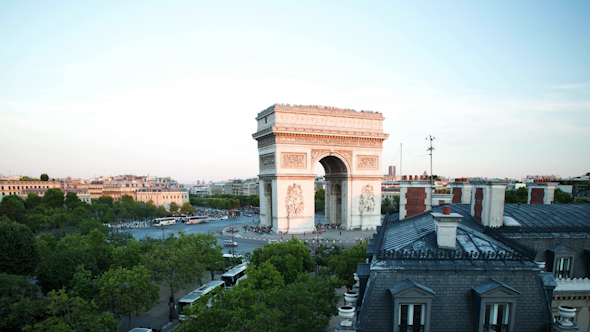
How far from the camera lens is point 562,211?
12117 mm

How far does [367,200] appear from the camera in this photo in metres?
41.2

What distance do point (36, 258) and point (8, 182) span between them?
73249 mm

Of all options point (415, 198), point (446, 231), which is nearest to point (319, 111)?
point (415, 198)

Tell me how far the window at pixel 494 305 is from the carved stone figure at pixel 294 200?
3169 centimetres

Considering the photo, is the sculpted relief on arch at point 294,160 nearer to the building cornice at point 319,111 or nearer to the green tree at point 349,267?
the building cornice at point 319,111

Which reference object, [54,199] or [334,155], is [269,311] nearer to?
[334,155]

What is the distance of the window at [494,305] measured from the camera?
591cm

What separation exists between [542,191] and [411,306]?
14.5 metres

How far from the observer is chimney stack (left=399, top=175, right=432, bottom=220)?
13477 millimetres

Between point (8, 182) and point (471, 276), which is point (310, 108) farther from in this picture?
point (8, 182)

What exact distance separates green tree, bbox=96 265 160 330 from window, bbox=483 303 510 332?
50.7 ft

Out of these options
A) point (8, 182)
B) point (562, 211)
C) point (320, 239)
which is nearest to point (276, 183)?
point (320, 239)

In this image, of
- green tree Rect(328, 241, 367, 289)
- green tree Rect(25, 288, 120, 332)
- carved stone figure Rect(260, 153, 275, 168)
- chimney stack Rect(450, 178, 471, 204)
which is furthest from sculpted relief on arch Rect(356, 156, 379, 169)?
green tree Rect(25, 288, 120, 332)

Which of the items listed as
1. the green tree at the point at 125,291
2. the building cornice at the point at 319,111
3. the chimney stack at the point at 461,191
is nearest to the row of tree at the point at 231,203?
the building cornice at the point at 319,111
